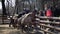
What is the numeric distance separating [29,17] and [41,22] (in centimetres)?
69

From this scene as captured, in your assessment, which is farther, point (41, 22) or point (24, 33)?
point (24, 33)

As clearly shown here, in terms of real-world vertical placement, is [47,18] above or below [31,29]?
above

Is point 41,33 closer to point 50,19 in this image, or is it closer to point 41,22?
point 41,22

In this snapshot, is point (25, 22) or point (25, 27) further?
point (25, 27)

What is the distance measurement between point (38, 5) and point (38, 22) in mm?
7811

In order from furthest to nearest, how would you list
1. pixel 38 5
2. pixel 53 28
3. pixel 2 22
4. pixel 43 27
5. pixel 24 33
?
pixel 2 22
pixel 38 5
pixel 24 33
pixel 43 27
pixel 53 28

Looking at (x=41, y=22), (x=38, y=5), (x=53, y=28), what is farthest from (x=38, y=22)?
(x=38, y=5)

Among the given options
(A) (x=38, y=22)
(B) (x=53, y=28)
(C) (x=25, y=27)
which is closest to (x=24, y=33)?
(C) (x=25, y=27)

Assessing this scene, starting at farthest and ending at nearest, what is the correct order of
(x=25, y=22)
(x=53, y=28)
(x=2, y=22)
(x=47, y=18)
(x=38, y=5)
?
(x=2, y=22), (x=38, y=5), (x=25, y=22), (x=47, y=18), (x=53, y=28)

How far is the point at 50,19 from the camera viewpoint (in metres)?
8.09

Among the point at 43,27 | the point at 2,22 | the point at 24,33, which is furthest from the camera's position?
the point at 2,22

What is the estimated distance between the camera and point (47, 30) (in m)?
8.35

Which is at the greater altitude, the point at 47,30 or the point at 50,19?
the point at 50,19

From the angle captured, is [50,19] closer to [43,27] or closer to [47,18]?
[47,18]
